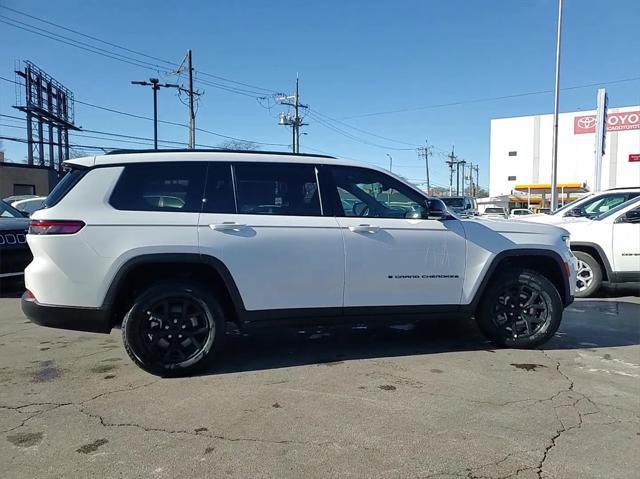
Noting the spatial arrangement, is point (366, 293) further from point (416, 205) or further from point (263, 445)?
point (263, 445)

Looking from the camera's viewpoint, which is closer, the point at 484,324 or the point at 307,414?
the point at 307,414

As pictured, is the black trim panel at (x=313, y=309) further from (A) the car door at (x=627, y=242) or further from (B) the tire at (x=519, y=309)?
(A) the car door at (x=627, y=242)

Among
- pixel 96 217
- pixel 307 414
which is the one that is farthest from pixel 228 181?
pixel 307 414

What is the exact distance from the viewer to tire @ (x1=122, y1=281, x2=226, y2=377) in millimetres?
4254

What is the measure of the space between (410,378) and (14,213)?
26.3ft

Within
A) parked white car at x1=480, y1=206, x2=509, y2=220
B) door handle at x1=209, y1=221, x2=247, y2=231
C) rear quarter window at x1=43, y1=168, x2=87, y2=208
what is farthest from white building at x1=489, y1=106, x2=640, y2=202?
rear quarter window at x1=43, y1=168, x2=87, y2=208

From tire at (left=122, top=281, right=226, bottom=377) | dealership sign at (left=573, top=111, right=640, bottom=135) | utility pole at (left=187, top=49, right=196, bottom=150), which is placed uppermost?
dealership sign at (left=573, top=111, right=640, bottom=135)

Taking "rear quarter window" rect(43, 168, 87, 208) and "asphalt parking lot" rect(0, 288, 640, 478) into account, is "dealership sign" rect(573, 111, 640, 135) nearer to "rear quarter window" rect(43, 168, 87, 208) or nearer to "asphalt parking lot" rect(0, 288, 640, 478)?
"asphalt parking lot" rect(0, 288, 640, 478)

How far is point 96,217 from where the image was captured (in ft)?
13.6

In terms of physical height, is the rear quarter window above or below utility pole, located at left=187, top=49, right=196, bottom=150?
below

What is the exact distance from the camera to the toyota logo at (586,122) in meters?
55.9

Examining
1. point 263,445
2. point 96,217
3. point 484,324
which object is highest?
point 96,217

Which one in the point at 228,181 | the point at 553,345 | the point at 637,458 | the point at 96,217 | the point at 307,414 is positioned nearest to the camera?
the point at 637,458

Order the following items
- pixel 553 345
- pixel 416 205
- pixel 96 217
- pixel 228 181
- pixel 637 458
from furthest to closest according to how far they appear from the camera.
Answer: pixel 553 345 → pixel 416 205 → pixel 228 181 → pixel 96 217 → pixel 637 458
